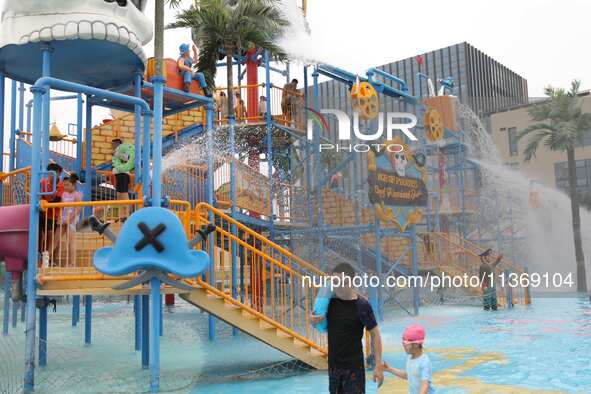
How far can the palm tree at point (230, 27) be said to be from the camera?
17.8 m

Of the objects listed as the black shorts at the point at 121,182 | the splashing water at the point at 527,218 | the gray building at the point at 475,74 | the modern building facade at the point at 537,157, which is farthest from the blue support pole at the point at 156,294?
the gray building at the point at 475,74

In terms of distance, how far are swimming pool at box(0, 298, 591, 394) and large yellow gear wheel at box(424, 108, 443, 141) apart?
7706mm

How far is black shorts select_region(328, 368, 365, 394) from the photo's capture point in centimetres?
490

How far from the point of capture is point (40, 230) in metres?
8.27

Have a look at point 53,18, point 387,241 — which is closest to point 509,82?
point 387,241

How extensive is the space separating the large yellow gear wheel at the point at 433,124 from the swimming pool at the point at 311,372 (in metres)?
7.71

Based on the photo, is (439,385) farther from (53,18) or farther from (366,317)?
(53,18)

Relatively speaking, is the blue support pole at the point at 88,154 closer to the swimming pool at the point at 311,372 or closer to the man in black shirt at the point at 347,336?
the swimming pool at the point at 311,372

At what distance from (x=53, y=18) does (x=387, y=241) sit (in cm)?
1218

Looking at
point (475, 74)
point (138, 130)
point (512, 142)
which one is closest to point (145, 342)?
point (138, 130)

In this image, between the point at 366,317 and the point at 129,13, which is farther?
the point at 129,13

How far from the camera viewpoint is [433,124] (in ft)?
74.9

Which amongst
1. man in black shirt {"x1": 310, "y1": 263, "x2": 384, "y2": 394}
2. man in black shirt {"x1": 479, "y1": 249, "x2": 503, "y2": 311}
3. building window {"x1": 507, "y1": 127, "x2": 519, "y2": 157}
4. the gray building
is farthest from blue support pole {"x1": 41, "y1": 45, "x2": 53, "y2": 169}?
the gray building

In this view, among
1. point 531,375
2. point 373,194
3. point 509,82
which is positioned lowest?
point 531,375
